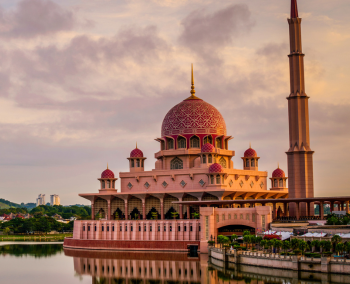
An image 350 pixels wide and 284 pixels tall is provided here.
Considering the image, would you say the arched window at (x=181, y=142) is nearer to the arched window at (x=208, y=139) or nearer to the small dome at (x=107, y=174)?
the arched window at (x=208, y=139)

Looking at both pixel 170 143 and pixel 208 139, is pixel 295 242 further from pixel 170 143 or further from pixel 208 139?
pixel 170 143

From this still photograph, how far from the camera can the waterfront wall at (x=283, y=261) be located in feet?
160

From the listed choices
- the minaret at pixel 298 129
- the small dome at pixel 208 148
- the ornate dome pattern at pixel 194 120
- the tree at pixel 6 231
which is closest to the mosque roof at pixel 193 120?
the ornate dome pattern at pixel 194 120

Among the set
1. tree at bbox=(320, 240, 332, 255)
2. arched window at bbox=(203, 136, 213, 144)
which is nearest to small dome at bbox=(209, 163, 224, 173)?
arched window at bbox=(203, 136, 213, 144)

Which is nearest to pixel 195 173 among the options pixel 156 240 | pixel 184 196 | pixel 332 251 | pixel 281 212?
pixel 184 196

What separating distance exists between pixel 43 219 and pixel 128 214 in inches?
2078

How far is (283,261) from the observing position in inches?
2092

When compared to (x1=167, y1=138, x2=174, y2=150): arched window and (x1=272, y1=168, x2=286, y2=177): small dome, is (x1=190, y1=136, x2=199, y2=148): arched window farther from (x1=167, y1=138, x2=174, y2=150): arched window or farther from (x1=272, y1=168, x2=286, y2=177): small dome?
(x1=272, y1=168, x2=286, y2=177): small dome

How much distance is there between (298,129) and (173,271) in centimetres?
3101

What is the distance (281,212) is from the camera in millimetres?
93875

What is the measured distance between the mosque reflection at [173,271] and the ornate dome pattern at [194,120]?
22629mm

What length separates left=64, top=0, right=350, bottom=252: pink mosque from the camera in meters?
75.7

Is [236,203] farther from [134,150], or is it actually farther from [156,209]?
[134,150]

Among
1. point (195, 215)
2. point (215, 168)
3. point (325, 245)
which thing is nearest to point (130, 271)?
point (195, 215)
